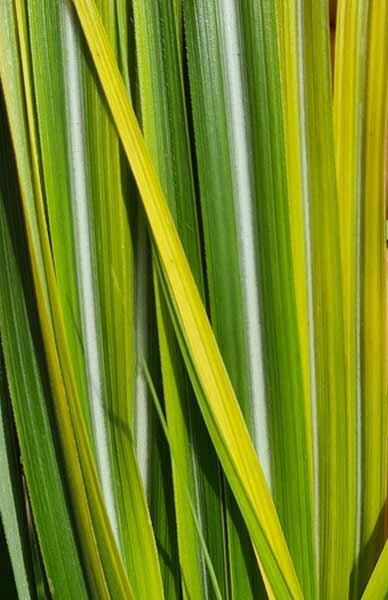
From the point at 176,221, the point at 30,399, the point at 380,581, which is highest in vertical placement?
the point at 176,221

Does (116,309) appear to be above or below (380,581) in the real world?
above

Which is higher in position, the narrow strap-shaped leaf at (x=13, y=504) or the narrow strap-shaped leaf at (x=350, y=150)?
the narrow strap-shaped leaf at (x=350, y=150)

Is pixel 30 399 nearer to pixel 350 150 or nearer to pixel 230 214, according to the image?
→ pixel 230 214

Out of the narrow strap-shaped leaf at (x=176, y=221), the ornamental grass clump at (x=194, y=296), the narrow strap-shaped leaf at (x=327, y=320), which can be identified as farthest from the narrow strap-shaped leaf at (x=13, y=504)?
the narrow strap-shaped leaf at (x=327, y=320)

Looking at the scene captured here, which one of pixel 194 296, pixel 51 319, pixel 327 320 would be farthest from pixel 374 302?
pixel 51 319

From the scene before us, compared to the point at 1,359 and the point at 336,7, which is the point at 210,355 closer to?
the point at 1,359

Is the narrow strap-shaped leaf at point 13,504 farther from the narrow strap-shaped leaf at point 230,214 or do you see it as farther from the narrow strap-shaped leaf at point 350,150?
the narrow strap-shaped leaf at point 350,150

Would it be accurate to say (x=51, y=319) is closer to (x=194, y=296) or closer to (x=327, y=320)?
(x=194, y=296)

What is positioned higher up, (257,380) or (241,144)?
(241,144)

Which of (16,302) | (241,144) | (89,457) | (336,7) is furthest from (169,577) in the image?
(336,7)
